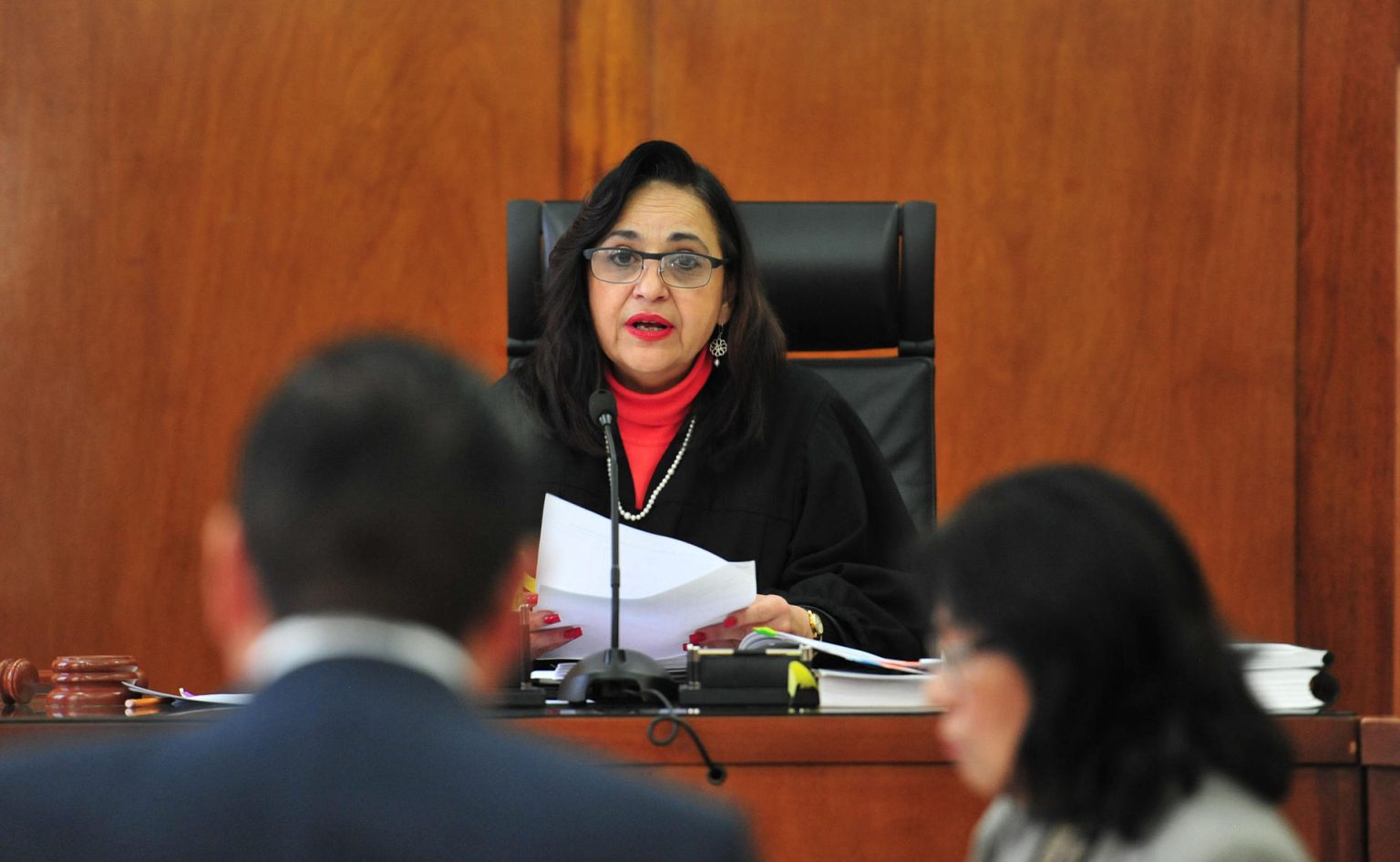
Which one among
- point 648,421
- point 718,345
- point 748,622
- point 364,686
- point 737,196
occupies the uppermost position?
point 737,196

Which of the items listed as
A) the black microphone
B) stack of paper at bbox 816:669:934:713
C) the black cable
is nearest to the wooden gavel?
the black microphone

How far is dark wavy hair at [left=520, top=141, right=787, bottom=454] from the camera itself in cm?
245

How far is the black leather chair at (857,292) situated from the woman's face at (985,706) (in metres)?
1.63

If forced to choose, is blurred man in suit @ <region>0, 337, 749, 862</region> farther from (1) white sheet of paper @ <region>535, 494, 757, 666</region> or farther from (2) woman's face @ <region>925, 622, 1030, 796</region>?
(1) white sheet of paper @ <region>535, 494, 757, 666</region>

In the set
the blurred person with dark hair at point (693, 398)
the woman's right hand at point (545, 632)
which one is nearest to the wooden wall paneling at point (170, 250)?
the blurred person with dark hair at point (693, 398)

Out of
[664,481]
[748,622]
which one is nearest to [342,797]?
[748,622]

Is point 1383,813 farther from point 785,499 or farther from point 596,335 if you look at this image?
point 596,335

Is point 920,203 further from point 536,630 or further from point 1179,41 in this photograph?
point 1179,41

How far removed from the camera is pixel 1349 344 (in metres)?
3.48

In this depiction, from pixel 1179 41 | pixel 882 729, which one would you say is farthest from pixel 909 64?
pixel 882 729

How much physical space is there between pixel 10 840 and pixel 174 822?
69mm

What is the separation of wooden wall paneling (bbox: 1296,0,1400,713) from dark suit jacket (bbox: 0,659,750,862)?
319 centimetres

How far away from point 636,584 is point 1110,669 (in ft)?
3.27

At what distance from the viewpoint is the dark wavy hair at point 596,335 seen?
245cm
